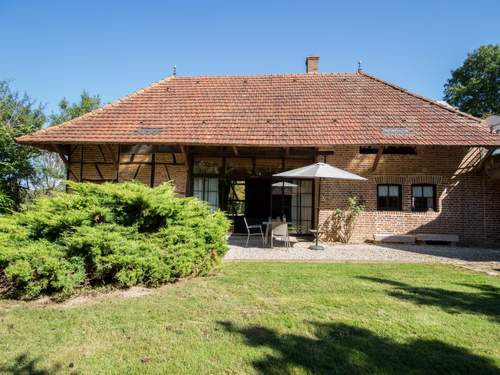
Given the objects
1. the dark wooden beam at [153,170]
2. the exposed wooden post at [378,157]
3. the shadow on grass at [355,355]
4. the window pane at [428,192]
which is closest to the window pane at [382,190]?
the exposed wooden post at [378,157]

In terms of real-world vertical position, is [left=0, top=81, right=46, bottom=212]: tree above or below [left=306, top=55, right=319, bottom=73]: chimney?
below

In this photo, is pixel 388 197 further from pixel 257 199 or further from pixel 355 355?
pixel 355 355

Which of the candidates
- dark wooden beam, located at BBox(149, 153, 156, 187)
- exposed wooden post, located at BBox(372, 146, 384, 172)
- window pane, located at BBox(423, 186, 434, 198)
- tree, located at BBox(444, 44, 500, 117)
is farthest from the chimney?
tree, located at BBox(444, 44, 500, 117)

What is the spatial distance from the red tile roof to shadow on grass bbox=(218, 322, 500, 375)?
7.37m

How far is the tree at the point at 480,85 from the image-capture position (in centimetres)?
2783

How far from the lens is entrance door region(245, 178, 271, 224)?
1140 cm

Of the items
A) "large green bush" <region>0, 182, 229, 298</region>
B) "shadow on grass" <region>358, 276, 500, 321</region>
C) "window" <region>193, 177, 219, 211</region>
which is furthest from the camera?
"window" <region>193, 177, 219, 211</region>

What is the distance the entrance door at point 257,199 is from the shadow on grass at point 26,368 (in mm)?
8877

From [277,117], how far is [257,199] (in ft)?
10.0

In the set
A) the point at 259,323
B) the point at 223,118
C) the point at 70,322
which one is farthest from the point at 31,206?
the point at 223,118

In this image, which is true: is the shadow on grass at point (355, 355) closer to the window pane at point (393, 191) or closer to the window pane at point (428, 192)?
the window pane at point (393, 191)

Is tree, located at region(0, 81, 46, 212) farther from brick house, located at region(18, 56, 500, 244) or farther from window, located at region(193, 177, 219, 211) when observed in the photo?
window, located at region(193, 177, 219, 211)

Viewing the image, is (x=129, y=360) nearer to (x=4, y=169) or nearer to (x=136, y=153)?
(x=136, y=153)

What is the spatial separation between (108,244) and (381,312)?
368 cm
